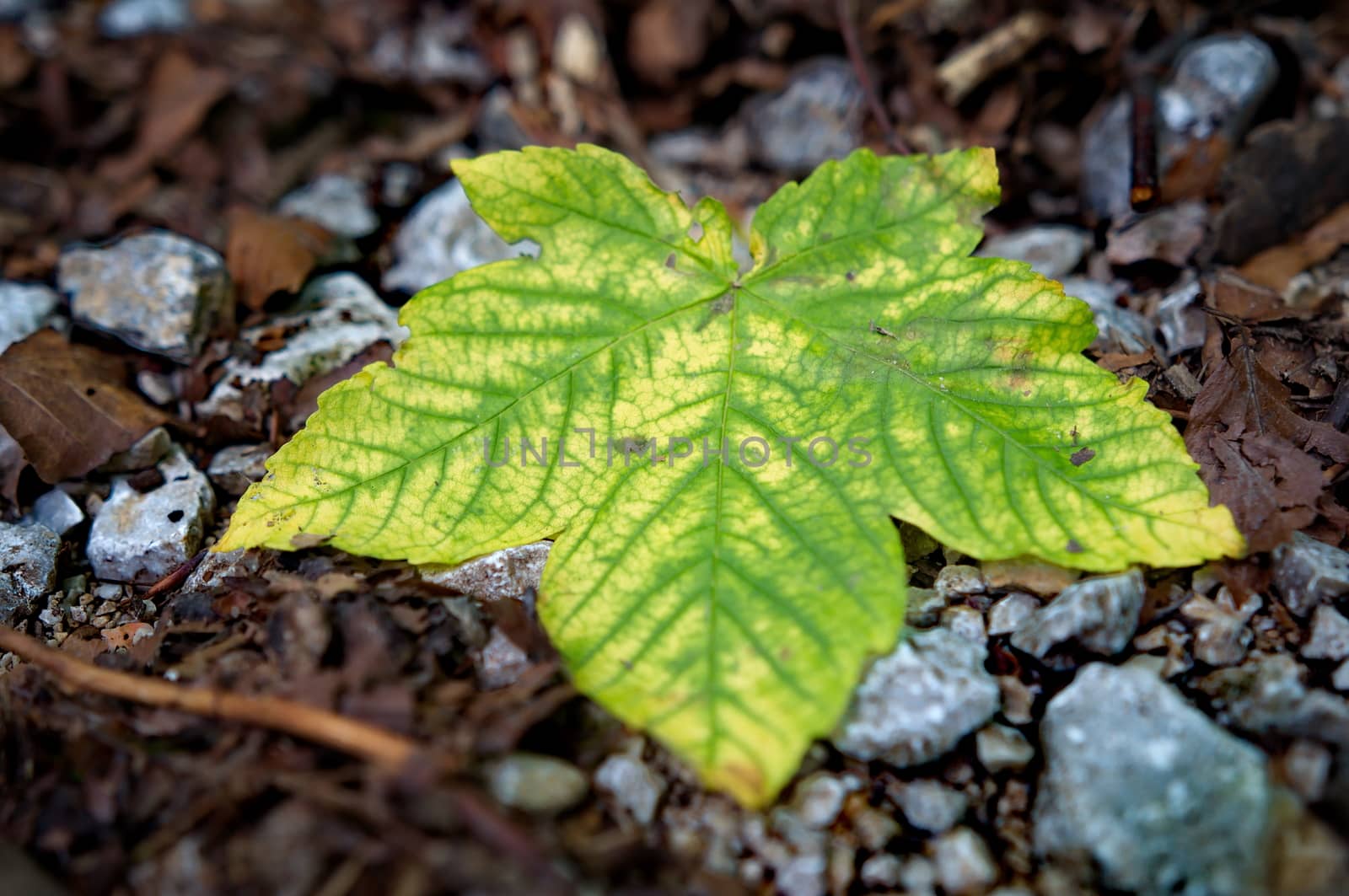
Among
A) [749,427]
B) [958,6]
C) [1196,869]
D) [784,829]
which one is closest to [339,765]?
[784,829]

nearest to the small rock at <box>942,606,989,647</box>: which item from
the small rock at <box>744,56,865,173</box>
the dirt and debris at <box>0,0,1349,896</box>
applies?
the dirt and debris at <box>0,0,1349,896</box>

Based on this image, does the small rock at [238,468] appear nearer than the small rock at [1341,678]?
No

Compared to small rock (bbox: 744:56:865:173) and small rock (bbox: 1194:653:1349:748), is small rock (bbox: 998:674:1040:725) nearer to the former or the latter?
small rock (bbox: 1194:653:1349:748)

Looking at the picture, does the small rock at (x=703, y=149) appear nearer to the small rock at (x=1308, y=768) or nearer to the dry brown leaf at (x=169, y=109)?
the dry brown leaf at (x=169, y=109)

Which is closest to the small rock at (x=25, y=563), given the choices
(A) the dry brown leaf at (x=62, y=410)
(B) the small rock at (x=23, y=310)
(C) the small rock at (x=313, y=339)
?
(A) the dry brown leaf at (x=62, y=410)

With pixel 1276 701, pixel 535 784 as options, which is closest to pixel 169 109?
pixel 535 784
